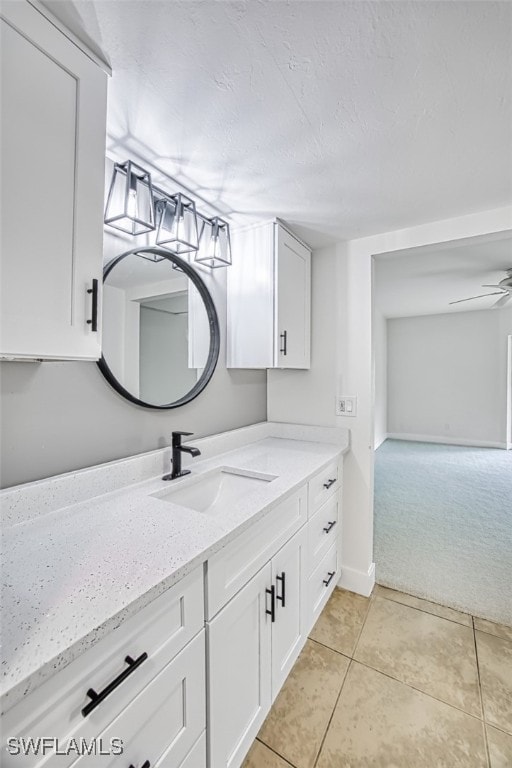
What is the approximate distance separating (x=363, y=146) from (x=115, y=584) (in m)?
1.59

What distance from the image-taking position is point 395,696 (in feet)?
4.55

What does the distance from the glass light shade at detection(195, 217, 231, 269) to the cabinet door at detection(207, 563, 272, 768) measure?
145cm

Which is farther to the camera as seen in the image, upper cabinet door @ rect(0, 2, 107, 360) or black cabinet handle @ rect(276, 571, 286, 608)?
black cabinet handle @ rect(276, 571, 286, 608)

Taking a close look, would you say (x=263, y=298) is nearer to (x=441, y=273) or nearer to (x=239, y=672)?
(x=239, y=672)

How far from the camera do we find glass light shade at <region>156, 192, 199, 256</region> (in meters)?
1.46

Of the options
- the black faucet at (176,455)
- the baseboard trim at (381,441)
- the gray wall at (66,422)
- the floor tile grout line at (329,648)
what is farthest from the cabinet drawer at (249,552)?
the baseboard trim at (381,441)

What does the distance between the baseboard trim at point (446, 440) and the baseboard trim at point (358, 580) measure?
4.96 m

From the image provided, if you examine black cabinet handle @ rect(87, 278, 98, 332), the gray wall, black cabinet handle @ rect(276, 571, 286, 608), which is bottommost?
black cabinet handle @ rect(276, 571, 286, 608)

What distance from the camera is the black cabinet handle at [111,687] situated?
60 cm

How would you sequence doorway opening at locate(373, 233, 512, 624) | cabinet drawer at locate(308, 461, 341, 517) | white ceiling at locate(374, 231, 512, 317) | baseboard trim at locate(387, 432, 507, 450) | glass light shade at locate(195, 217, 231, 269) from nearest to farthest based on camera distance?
cabinet drawer at locate(308, 461, 341, 517), glass light shade at locate(195, 217, 231, 269), doorway opening at locate(373, 233, 512, 624), white ceiling at locate(374, 231, 512, 317), baseboard trim at locate(387, 432, 507, 450)

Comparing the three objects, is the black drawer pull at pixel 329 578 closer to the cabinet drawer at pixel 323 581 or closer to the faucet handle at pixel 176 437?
the cabinet drawer at pixel 323 581

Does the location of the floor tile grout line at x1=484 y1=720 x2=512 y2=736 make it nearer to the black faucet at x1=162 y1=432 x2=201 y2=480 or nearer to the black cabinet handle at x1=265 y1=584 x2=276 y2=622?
the black cabinet handle at x1=265 y1=584 x2=276 y2=622

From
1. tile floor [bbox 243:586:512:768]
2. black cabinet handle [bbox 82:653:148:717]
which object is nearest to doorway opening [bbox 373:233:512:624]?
tile floor [bbox 243:586:512:768]

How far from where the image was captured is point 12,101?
2.31 ft
